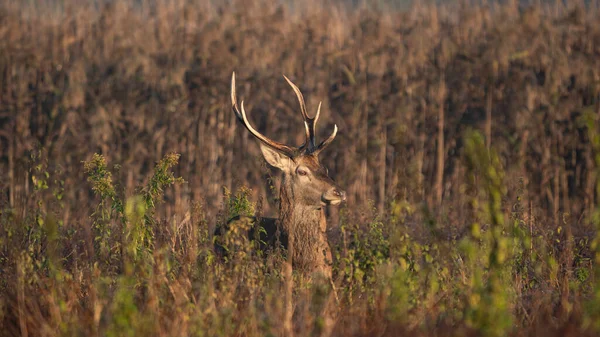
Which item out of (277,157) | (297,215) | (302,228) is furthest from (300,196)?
(277,157)

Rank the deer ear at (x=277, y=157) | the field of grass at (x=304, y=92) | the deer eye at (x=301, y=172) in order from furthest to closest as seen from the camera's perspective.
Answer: the field of grass at (x=304, y=92) < the deer ear at (x=277, y=157) < the deer eye at (x=301, y=172)

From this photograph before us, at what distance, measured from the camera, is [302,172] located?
26.7 ft

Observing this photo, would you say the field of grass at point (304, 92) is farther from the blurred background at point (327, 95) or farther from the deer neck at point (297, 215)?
the deer neck at point (297, 215)

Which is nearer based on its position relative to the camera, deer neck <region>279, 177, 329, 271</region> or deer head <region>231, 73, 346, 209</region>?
deer neck <region>279, 177, 329, 271</region>

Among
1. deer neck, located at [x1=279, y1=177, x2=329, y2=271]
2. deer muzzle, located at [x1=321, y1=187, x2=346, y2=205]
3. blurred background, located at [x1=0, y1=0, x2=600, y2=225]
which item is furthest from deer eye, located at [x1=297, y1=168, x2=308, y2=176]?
blurred background, located at [x1=0, y1=0, x2=600, y2=225]

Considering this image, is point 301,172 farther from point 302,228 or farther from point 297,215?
point 302,228

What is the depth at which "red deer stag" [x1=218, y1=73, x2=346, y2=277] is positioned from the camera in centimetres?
783

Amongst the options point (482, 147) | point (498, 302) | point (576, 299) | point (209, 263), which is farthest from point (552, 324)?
point (209, 263)

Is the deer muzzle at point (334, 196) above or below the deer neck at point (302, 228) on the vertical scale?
above

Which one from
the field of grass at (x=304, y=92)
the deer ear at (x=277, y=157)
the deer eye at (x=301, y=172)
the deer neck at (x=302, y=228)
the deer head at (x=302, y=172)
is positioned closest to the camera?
the deer neck at (x=302, y=228)

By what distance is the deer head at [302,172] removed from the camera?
7980mm

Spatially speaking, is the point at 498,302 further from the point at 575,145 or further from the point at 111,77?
the point at 111,77

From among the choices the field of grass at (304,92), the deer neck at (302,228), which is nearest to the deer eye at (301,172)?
the deer neck at (302,228)

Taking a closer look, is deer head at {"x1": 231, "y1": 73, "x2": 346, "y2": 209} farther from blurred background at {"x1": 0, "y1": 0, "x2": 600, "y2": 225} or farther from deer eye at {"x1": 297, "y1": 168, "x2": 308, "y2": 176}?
blurred background at {"x1": 0, "y1": 0, "x2": 600, "y2": 225}
